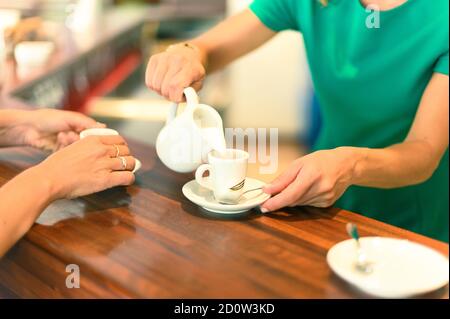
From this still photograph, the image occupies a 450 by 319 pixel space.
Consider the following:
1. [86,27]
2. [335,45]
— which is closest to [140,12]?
[86,27]

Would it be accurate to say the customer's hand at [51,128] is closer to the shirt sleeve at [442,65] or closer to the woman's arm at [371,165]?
the woman's arm at [371,165]

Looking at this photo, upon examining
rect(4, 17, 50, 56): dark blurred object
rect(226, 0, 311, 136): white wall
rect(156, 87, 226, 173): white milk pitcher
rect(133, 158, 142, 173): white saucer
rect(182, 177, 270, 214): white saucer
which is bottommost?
rect(226, 0, 311, 136): white wall

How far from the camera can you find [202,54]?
1.46m

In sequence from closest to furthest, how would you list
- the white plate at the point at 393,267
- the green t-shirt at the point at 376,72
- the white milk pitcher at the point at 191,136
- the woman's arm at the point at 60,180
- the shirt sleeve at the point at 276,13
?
the white plate at the point at 393,267
the woman's arm at the point at 60,180
the white milk pitcher at the point at 191,136
the green t-shirt at the point at 376,72
the shirt sleeve at the point at 276,13

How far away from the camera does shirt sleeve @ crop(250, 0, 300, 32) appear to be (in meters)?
1.61

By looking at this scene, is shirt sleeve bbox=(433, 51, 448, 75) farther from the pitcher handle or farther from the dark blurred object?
the dark blurred object

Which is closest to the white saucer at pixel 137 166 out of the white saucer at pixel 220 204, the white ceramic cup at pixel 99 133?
the white ceramic cup at pixel 99 133

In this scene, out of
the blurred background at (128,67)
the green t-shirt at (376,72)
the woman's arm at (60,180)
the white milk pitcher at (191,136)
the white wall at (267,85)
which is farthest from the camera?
the white wall at (267,85)

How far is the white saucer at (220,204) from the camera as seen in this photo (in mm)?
1025

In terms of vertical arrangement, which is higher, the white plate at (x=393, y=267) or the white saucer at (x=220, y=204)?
the white plate at (x=393, y=267)

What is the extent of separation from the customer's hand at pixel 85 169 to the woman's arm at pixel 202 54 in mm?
194

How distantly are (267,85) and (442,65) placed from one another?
3.57 meters

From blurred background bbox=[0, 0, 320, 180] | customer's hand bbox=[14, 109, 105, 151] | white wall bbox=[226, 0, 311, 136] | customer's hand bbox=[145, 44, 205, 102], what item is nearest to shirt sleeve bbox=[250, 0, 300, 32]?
customer's hand bbox=[145, 44, 205, 102]

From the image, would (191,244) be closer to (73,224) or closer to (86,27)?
(73,224)
